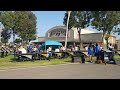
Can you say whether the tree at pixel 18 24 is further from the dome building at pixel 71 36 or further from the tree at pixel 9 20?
the dome building at pixel 71 36

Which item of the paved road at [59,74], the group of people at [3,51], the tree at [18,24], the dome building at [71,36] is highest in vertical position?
the tree at [18,24]

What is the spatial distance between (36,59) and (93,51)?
16.0 ft

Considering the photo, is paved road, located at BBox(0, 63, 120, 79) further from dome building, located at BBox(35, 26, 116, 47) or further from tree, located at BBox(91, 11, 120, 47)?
dome building, located at BBox(35, 26, 116, 47)

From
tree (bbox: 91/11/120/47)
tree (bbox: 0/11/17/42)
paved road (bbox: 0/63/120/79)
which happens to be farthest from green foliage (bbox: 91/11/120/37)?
paved road (bbox: 0/63/120/79)

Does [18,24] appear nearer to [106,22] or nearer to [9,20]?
[9,20]

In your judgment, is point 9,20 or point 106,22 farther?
point 9,20

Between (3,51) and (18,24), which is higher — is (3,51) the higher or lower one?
the lower one

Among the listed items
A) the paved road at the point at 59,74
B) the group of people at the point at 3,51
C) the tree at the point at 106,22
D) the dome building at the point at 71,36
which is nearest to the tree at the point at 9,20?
the dome building at the point at 71,36

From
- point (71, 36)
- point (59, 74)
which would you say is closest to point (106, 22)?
point (71, 36)

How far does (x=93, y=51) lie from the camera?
23.6 metres

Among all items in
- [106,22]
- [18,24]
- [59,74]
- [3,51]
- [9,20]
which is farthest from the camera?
[18,24]

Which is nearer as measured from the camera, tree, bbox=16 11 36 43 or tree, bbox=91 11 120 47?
tree, bbox=91 11 120 47
